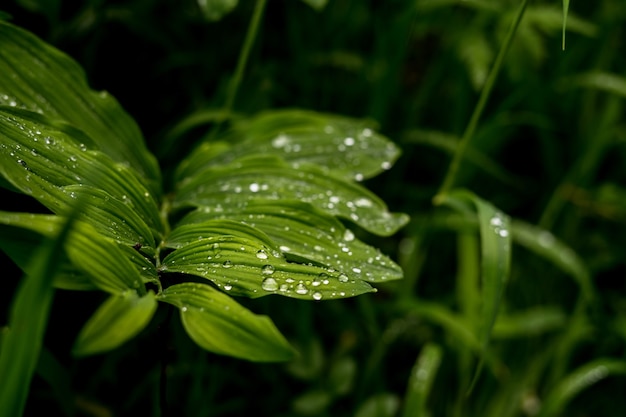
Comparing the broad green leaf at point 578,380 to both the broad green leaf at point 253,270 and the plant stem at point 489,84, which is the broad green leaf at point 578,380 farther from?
the broad green leaf at point 253,270

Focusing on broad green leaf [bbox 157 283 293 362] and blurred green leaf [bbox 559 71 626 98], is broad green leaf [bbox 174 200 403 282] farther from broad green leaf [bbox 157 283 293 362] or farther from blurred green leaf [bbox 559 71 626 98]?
blurred green leaf [bbox 559 71 626 98]

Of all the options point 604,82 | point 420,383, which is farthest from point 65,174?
point 604,82

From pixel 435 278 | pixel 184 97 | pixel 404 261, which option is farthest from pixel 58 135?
pixel 435 278

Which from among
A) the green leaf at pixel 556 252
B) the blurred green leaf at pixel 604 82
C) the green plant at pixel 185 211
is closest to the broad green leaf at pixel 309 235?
the green plant at pixel 185 211

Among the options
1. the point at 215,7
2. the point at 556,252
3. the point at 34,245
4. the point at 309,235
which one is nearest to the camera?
the point at 34,245

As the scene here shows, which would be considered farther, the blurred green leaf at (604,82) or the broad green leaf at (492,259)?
the blurred green leaf at (604,82)

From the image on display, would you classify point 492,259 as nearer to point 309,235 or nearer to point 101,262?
point 309,235
